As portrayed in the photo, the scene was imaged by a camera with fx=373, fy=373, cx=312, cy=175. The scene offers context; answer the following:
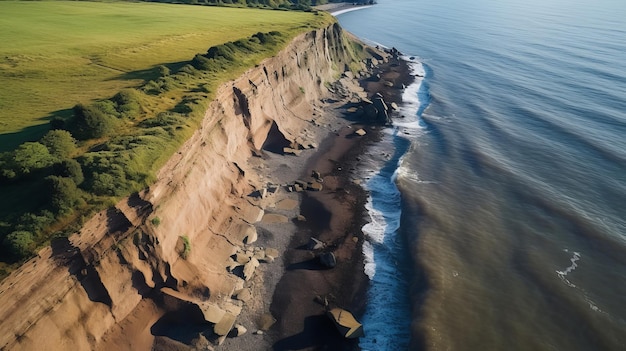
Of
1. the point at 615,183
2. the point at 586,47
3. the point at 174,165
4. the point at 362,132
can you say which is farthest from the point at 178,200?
the point at 586,47

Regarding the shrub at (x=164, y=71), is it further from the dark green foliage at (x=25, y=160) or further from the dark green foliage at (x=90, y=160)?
the dark green foliage at (x=25, y=160)

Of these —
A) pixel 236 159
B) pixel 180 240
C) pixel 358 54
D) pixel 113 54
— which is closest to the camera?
pixel 180 240

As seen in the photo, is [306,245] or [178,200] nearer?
[178,200]

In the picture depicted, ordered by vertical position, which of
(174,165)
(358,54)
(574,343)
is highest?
(174,165)

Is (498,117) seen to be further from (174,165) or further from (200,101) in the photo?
(174,165)

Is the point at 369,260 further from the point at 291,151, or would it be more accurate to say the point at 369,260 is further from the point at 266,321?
the point at 291,151

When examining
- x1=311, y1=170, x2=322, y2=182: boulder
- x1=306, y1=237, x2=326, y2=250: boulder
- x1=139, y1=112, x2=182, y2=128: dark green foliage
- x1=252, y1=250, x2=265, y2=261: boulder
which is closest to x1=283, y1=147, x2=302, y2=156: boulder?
x1=311, y1=170, x2=322, y2=182: boulder

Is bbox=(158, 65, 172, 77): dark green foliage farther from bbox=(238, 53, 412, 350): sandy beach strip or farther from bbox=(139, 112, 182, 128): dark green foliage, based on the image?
bbox=(238, 53, 412, 350): sandy beach strip
